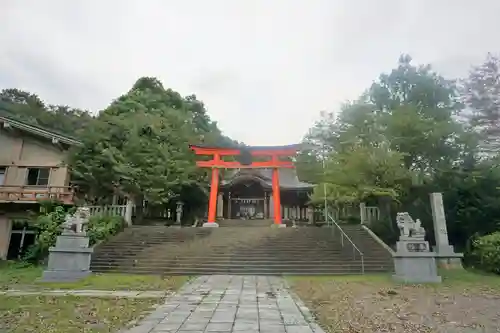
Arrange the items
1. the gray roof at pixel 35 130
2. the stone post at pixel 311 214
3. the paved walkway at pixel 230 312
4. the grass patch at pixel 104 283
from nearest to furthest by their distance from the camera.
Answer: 1. the paved walkway at pixel 230 312
2. the grass patch at pixel 104 283
3. the gray roof at pixel 35 130
4. the stone post at pixel 311 214

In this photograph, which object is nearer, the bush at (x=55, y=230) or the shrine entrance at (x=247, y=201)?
the bush at (x=55, y=230)

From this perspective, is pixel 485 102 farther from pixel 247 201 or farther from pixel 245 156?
pixel 247 201

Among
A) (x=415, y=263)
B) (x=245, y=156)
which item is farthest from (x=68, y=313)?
(x=245, y=156)

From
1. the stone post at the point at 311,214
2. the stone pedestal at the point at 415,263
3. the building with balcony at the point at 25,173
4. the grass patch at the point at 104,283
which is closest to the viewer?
the grass patch at the point at 104,283

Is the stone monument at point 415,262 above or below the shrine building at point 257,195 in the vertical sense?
below

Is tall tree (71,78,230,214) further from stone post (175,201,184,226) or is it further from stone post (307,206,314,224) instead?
stone post (307,206,314,224)

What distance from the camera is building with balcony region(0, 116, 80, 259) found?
650 inches

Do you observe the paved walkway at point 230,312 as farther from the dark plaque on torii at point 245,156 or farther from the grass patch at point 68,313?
the dark plaque on torii at point 245,156

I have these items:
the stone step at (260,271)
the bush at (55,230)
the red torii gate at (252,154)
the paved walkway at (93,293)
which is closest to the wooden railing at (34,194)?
the bush at (55,230)

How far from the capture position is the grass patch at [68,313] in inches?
187

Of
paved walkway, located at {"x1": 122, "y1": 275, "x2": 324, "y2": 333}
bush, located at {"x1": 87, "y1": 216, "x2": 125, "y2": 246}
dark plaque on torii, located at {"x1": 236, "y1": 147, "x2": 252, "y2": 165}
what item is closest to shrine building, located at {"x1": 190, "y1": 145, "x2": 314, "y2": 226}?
dark plaque on torii, located at {"x1": 236, "y1": 147, "x2": 252, "y2": 165}

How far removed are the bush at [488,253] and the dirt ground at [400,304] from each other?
160 centimetres

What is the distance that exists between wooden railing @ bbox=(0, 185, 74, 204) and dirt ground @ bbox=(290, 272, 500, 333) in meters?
12.0

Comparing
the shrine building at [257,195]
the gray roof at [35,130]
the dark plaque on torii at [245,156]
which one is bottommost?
the shrine building at [257,195]
